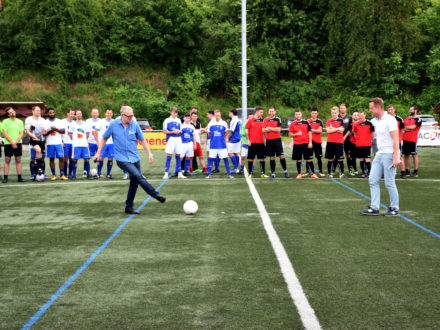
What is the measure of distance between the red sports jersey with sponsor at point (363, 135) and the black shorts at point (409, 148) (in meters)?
1.38

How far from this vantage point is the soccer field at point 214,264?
13.6 ft

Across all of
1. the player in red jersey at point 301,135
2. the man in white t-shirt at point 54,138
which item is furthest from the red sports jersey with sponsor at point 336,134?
the man in white t-shirt at point 54,138

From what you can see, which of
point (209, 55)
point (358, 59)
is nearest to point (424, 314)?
point (358, 59)

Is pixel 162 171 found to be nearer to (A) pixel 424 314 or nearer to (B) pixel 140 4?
(A) pixel 424 314

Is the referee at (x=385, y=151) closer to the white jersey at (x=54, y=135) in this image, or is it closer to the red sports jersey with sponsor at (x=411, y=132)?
the red sports jersey with sponsor at (x=411, y=132)

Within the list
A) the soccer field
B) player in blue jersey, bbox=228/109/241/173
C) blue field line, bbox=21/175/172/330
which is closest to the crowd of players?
player in blue jersey, bbox=228/109/241/173

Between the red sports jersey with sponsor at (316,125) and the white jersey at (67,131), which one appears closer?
the red sports jersey with sponsor at (316,125)

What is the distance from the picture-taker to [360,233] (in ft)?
23.9

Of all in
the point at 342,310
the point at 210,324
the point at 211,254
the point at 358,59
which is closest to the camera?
the point at 210,324

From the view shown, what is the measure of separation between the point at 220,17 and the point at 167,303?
161ft

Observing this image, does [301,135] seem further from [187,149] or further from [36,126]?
[36,126]

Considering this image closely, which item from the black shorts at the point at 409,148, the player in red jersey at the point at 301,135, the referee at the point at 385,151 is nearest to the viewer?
the referee at the point at 385,151

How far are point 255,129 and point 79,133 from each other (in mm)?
5234

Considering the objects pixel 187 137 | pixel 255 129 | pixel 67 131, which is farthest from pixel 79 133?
pixel 255 129
